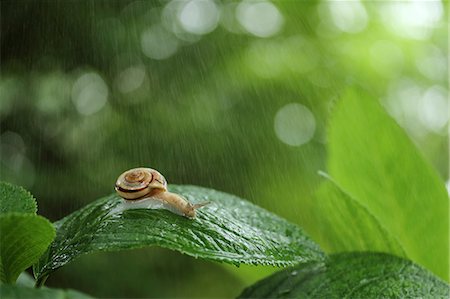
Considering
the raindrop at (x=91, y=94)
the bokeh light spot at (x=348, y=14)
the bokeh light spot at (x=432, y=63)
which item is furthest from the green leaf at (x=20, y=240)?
the bokeh light spot at (x=432, y=63)

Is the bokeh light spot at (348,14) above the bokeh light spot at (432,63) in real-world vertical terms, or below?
above

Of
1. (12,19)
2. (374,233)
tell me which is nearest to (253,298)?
(374,233)

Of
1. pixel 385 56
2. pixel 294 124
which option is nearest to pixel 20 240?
pixel 294 124

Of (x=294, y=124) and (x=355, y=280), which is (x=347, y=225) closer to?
(x=355, y=280)

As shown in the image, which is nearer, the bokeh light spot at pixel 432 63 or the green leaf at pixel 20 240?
the green leaf at pixel 20 240

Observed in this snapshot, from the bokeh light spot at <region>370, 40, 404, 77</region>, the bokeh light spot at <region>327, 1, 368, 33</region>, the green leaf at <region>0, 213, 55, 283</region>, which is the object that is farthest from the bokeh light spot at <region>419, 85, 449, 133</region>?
the green leaf at <region>0, 213, 55, 283</region>

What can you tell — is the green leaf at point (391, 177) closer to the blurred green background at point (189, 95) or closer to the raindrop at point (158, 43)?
the blurred green background at point (189, 95)
